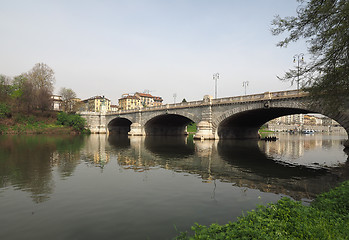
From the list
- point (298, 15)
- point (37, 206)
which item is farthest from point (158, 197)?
point (298, 15)

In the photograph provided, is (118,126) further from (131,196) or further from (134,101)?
(131,196)

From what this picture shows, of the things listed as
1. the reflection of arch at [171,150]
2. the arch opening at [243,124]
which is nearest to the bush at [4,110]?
the reflection of arch at [171,150]

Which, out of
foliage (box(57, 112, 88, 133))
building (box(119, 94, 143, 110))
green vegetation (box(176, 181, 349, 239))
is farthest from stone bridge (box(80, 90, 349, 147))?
building (box(119, 94, 143, 110))

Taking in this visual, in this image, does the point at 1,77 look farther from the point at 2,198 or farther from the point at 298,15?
the point at 298,15

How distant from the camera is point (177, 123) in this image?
66.1 meters

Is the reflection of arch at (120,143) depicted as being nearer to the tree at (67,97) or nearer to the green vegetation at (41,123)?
the green vegetation at (41,123)

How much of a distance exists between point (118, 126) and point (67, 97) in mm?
21222

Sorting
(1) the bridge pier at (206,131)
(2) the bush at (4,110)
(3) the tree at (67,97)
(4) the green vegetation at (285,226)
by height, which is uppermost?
(3) the tree at (67,97)

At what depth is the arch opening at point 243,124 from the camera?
134 feet

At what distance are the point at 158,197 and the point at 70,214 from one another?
3347mm

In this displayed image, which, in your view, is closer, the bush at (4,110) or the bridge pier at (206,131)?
the bridge pier at (206,131)

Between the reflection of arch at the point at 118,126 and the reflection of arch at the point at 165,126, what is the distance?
54.9ft

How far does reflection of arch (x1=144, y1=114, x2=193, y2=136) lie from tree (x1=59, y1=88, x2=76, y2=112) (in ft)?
118

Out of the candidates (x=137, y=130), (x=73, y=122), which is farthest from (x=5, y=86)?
(x=137, y=130)
